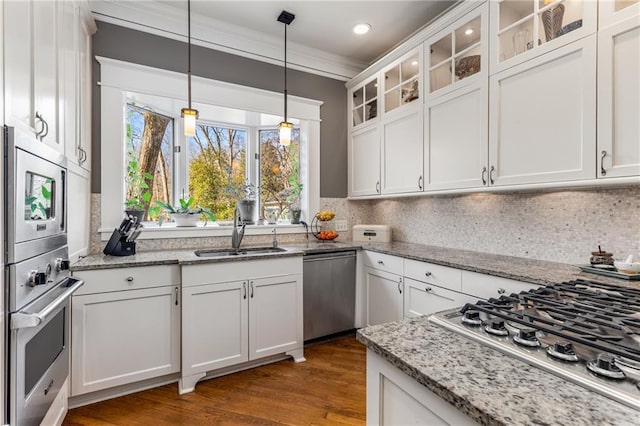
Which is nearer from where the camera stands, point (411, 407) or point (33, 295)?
point (411, 407)

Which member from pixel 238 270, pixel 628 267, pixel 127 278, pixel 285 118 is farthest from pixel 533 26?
pixel 127 278

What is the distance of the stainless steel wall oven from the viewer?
40.2 inches

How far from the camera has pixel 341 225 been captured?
11.6 ft

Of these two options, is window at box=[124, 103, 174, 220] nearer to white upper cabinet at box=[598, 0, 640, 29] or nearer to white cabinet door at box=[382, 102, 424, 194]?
white cabinet door at box=[382, 102, 424, 194]

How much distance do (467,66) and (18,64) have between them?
2456mm

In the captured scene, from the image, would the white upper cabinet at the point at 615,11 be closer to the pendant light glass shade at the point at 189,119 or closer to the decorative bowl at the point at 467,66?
the decorative bowl at the point at 467,66

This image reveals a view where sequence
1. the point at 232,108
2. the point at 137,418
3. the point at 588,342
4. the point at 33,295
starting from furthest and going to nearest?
the point at 232,108 → the point at 137,418 → the point at 33,295 → the point at 588,342

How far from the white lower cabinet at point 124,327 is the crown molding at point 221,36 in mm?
1994

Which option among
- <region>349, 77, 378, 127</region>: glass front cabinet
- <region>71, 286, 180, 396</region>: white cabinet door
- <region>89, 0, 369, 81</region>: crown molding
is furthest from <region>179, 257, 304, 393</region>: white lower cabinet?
<region>89, 0, 369, 81</region>: crown molding

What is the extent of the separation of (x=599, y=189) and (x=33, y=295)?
288 cm

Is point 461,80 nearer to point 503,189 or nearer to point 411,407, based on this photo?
point 503,189

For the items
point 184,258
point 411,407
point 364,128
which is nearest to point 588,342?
point 411,407

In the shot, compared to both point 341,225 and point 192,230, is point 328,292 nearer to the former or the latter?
point 341,225

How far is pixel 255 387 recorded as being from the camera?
2139mm
